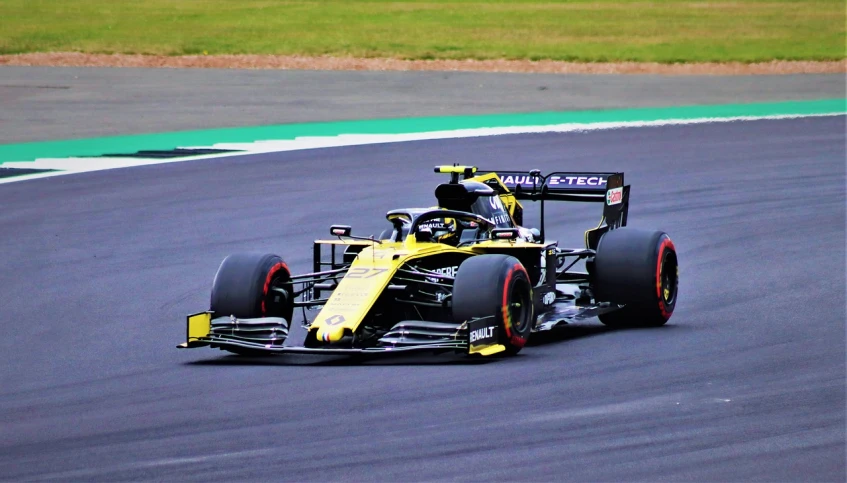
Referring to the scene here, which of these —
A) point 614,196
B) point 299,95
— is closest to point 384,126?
point 299,95

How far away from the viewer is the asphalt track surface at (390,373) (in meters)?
7.66

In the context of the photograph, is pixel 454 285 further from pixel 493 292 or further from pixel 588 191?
pixel 588 191

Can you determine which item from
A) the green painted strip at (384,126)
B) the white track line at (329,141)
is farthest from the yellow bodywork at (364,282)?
the green painted strip at (384,126)

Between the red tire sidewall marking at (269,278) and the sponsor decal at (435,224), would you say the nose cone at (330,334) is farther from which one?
the sponsor decal at (435,224)

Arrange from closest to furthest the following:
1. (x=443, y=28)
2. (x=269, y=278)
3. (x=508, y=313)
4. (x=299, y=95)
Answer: (x=508, y=313), (x=269, y=278), (x=299, y=95), (x=443, y=28)

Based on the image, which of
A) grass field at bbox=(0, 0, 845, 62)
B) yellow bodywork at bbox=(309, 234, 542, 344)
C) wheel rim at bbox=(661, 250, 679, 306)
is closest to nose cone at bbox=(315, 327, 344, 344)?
yellow bodywork at bbox=(309, 234, 542, 344)

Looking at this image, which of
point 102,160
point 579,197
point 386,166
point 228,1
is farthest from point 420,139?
point 228,1

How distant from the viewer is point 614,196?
41.8 ft

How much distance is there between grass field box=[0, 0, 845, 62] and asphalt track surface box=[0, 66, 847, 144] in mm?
5037

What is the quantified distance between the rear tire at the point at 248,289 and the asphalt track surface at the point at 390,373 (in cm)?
36

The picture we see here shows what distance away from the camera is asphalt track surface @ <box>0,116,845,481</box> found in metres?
7.66

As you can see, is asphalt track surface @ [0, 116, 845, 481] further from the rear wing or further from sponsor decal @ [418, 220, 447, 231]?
sponsor decal @ [418, 220, 447, 231]

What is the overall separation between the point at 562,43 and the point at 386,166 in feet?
77.7

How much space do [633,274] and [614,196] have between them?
1.31m
